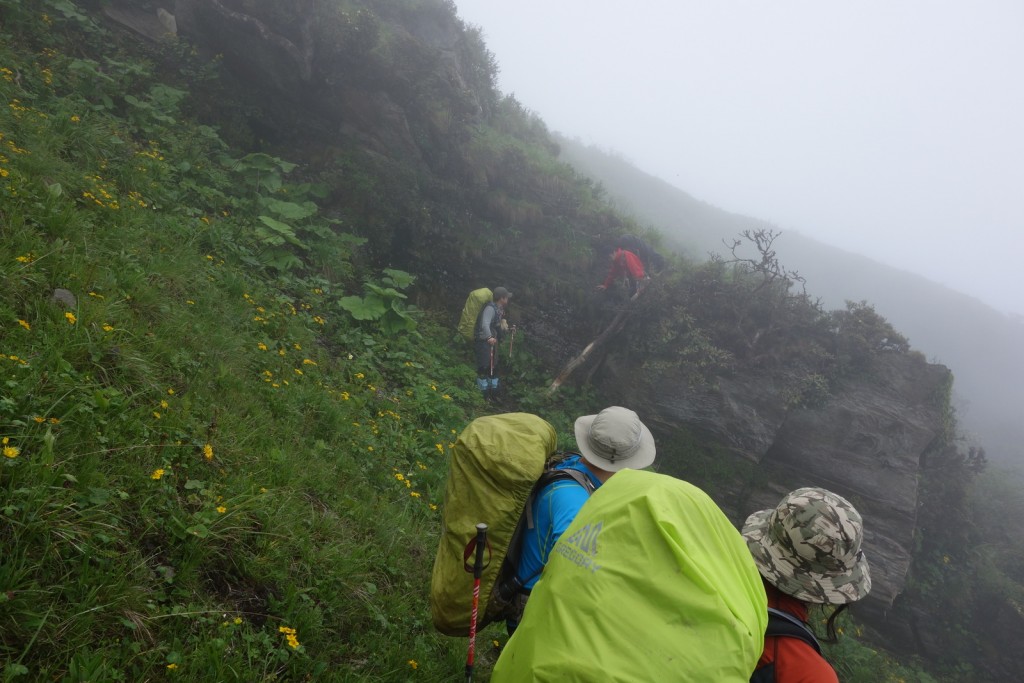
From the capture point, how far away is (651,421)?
1011 cm

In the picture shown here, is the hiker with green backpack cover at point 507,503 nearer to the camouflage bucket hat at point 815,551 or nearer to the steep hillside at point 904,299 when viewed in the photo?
the camouflage bucket hat at point 815,551

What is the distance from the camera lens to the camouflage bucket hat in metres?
2.03

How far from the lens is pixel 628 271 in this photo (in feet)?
37.1

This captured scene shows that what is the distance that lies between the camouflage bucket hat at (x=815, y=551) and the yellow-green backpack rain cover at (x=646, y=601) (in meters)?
0.68

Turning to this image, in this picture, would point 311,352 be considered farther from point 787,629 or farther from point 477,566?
point 787,629

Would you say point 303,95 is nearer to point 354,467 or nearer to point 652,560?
point 354,467

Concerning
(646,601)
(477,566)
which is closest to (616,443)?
(477,566)

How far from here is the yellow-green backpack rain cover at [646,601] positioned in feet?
4.22

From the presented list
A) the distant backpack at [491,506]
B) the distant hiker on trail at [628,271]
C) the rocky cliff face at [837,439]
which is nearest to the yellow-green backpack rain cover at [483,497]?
the distant backpack at [491,506]

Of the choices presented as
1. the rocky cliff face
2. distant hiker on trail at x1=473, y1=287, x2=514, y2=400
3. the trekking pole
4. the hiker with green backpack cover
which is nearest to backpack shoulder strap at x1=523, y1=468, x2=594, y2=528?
the hiker with green backpack cover

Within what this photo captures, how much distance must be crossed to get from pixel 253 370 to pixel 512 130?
1248 cm

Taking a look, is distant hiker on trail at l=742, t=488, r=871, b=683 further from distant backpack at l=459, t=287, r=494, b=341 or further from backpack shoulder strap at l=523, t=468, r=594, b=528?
distant backpack at l=459, t=287, r=494, b=341

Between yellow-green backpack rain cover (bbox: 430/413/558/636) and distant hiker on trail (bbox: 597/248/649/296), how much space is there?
9171 mm

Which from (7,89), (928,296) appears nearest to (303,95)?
(7,89)
